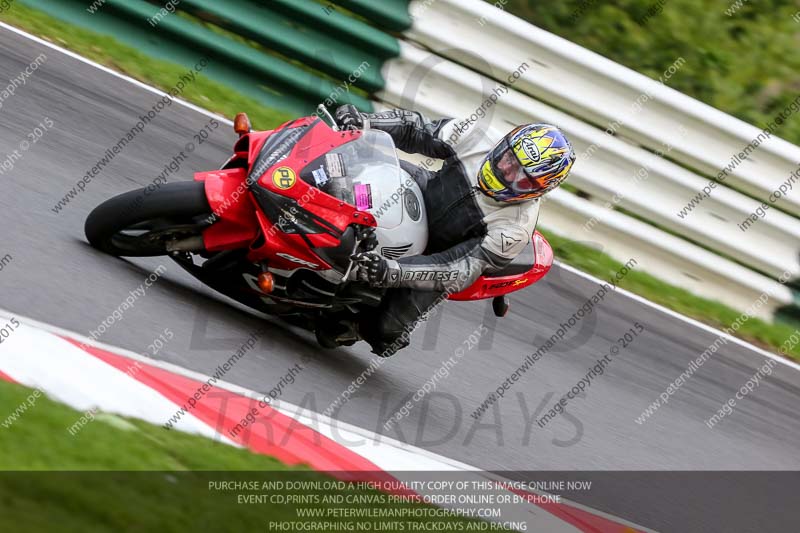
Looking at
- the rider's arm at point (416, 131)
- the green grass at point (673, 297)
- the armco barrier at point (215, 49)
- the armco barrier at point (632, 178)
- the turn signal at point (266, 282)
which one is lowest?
the green grass at point (673, 297)

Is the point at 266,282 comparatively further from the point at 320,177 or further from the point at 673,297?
the point at 673,297

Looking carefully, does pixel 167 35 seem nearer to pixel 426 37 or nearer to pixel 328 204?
pixel 426 37

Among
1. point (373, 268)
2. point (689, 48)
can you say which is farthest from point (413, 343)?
point (689, 48)

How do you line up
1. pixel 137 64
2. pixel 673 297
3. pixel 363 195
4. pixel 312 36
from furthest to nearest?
pixel 312 36 → pixel 673 297 → pixel 137 64 → pixel 363 195

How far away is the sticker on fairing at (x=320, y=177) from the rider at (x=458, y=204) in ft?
1.38

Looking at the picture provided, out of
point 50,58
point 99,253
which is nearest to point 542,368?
point 99,253

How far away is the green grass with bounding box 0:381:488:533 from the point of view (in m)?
3.23

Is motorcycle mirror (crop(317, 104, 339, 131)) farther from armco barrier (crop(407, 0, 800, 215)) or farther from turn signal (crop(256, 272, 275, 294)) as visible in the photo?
armco barrier (crop(407, 0, 800, 215))

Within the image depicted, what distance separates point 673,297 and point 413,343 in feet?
9.74

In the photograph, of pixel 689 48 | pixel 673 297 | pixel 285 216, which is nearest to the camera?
pixel 285 216

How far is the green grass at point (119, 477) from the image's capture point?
3.23 meters

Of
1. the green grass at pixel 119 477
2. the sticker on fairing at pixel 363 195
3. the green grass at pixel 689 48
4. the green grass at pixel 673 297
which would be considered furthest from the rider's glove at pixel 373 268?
the green grass at pixel 689 48

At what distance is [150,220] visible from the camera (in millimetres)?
5414

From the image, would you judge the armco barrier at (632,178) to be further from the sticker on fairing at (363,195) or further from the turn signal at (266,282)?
the turn signal at (266,282)
